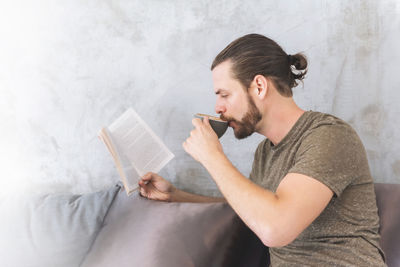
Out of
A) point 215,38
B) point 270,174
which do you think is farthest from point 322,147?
point 215,38

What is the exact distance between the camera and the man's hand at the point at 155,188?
1.33 meters

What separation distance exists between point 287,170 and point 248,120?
20 centimetres

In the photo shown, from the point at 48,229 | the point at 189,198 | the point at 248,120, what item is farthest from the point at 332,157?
the point at 48,229

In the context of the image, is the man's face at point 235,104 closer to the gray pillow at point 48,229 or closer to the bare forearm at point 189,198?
the bare forearm at point 189,198

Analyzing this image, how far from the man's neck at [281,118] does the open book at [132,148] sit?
0.38 meters

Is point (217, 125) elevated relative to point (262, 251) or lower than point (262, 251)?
elevated

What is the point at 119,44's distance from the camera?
5.00ft

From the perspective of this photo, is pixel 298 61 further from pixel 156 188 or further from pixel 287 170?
pixel 156 188

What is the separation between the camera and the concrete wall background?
1366 millimetres

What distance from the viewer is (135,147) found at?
1.23 meters

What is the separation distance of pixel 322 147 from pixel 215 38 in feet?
2.41

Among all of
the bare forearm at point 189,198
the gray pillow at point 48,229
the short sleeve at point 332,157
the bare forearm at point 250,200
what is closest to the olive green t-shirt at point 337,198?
the short sleeve at point 332,157

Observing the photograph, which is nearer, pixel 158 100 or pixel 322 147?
pixel 322 147

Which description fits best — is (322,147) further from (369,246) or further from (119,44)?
(119,44)
